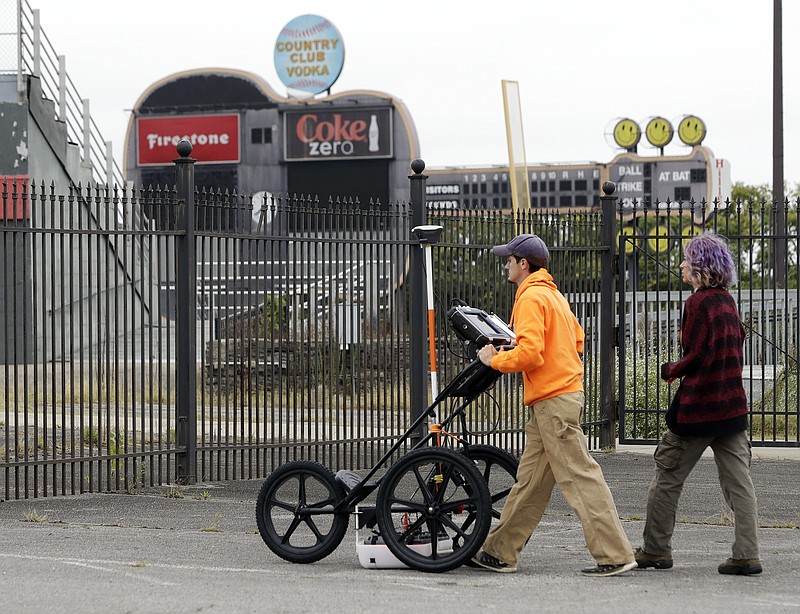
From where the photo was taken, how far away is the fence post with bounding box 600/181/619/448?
42.9 feet

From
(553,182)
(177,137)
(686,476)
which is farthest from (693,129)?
(686,476)

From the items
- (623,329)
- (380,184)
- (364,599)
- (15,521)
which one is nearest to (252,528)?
(15,521)

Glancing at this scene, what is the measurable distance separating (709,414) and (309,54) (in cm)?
4587

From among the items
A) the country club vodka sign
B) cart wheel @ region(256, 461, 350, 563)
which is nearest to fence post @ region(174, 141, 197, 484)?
cart wheel @ region(256, 461, 350, 563)

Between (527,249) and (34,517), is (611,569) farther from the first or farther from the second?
(34,517)

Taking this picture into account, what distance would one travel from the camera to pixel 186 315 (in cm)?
1063

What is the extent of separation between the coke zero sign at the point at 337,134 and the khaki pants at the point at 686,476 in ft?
146

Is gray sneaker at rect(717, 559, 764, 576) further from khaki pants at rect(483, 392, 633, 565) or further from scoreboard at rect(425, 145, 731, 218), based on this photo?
scoreboard at rect(425, 145, 731, 218)

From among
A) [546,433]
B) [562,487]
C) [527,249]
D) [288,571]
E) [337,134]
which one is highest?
[337,134]

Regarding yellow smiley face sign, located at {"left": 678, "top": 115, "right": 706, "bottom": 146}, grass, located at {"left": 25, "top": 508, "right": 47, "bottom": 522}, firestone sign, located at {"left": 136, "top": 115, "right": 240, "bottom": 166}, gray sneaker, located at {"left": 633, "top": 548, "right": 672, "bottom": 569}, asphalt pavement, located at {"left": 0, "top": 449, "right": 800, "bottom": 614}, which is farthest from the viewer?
yellow smiley face sign, located at {"left": 678, "top": 115, "right": 706, "bottom": 146}

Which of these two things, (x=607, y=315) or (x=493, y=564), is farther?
(x=607, y=315)

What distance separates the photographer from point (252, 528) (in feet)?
29.2

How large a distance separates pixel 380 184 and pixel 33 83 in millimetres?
29539

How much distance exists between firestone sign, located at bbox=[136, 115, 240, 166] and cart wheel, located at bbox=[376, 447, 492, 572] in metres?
50.7
